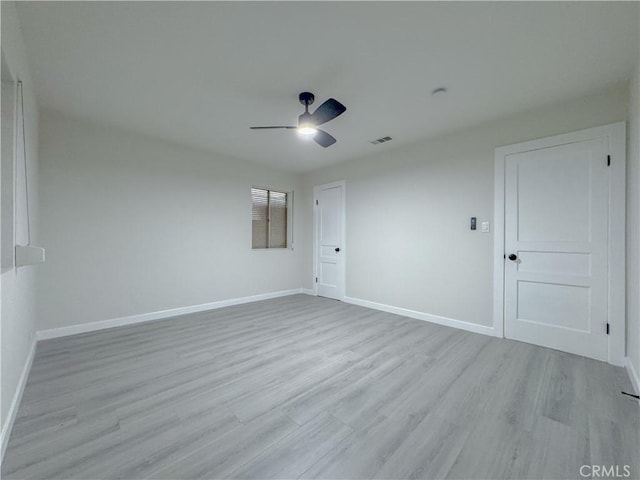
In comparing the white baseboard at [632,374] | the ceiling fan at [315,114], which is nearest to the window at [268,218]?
the ceiling fan at [315,114]

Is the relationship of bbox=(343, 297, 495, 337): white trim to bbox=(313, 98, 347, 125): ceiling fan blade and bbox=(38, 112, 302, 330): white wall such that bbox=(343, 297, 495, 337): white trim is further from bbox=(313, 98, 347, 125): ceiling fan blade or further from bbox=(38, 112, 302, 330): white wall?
bbox=(313, 98, 347, 125): ceiling fan blade

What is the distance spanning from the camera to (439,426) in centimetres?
162

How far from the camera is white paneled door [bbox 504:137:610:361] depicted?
2.53 meters

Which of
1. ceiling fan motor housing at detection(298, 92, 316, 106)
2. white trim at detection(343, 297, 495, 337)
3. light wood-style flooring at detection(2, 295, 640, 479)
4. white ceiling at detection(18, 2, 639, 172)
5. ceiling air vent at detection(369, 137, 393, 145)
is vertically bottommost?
light wood-style flooring at detection(2, 295, 640, 479)

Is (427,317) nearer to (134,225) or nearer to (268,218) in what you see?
(268,218)

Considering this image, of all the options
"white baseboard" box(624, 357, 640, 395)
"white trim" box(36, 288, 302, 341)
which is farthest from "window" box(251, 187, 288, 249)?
"white baseboard" box(624, 357, 640, 395)

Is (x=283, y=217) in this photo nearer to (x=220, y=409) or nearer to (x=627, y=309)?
(x=220, y=409)

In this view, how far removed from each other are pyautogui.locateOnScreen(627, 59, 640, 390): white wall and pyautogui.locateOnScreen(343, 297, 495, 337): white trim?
1.13 m

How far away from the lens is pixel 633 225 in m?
2.22

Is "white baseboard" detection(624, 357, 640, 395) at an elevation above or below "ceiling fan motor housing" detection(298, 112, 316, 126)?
below

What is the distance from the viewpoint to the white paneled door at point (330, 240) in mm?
4918

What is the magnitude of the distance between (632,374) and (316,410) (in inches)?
102

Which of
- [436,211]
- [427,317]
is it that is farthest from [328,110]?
[427,317]

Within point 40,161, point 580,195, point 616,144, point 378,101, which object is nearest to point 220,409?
point 378,101
